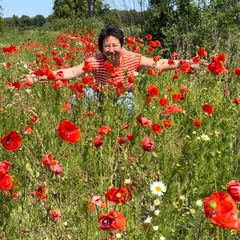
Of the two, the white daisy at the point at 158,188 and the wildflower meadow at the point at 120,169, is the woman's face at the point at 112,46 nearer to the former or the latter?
the wildflower meadow at the point at 120,169

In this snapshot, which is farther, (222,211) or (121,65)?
(121,65)

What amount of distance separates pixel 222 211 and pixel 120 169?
4.08 ft

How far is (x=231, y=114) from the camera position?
3018 millimetres

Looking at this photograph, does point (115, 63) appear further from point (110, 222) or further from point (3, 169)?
point (110, 222)

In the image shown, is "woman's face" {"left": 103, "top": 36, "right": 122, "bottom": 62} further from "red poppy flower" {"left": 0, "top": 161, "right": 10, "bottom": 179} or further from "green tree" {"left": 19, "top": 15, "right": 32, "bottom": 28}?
"green tree" {"left": 19, "top": 15, "right": 32, "bottom": 28}

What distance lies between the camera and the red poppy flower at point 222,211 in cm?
96

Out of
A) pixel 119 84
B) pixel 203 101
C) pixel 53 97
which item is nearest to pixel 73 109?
pixel 53 97

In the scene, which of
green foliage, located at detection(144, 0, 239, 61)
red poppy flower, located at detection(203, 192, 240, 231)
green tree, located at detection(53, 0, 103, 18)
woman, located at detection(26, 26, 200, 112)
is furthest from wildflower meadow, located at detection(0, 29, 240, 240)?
green tree, located at detection(53, 0, 103, 18)

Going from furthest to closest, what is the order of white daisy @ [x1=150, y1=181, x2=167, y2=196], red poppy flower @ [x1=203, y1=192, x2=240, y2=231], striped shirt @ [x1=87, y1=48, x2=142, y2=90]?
1. striped shirt @ [x1=87, y1=48, x2=142, y2=90]
2. white daisy @ [x1=150, y1=181, x2=167, y2=196]
3. red poppy flower @ [x1=203, y1=192, x2=240, y2=231]

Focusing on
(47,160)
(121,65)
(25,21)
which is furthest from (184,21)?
(25,21)

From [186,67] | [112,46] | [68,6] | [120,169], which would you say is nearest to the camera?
[120,169]

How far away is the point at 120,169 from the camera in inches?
87.1

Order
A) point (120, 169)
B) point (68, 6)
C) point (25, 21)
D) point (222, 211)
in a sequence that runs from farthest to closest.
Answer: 1. point (25, 21)
2. point (68, 6)
3. point (120, 169)
4. point (222, 211)

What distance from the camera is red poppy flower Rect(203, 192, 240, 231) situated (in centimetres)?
96
